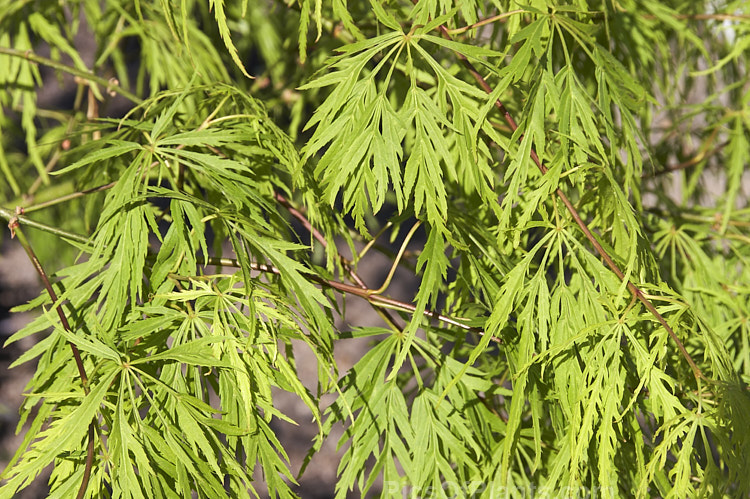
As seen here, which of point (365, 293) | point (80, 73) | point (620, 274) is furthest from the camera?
point (80, 73)

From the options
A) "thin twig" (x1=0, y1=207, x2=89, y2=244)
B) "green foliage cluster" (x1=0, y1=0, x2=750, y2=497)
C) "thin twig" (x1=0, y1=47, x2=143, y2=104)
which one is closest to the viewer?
"green foliage cluster" (x1=0, y1=0, x2=750, y2=497)

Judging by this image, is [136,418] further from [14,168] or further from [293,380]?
[14,168]

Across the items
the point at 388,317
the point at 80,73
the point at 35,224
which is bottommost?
the point at 388,317

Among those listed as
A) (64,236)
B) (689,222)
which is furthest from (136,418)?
(689,222)

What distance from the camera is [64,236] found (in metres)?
0.70

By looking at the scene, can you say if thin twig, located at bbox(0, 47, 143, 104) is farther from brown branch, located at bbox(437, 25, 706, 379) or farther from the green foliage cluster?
brown branch, located at bbox(437, 25, 706, 379)

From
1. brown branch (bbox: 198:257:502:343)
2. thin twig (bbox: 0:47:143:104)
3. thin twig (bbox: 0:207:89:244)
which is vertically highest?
thin twig (bbox: 0:47:143:104)

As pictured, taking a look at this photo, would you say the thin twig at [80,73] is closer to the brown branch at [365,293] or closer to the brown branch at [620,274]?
the brown branch at [365,293]

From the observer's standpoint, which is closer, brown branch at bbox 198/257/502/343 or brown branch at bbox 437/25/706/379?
brown branch at bbox 437/25/706/379

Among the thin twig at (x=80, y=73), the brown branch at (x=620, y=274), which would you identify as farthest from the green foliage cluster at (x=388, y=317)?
the thin twig at (x=80, y=73)

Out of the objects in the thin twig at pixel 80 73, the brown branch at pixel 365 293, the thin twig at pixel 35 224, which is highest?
the thin twig at pixel 80 73

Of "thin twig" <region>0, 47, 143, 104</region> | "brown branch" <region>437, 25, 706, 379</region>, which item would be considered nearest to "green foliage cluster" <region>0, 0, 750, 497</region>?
"brown branch" <region>437, 25, 706, 379</region>

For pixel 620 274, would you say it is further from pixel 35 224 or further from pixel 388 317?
pixel 35 224

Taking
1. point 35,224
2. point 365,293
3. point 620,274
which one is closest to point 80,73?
point 35,224
